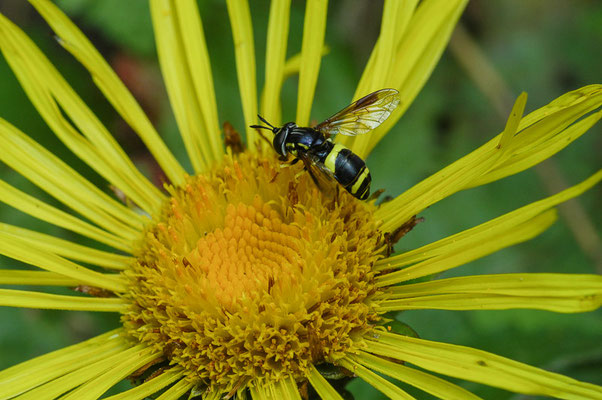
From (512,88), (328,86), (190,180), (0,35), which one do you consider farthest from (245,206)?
(512,88)

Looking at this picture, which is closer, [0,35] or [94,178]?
[0,35]

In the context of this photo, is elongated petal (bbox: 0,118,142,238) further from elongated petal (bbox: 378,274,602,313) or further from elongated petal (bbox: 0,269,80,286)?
elongated petal (bbox: 378,274,602,313)

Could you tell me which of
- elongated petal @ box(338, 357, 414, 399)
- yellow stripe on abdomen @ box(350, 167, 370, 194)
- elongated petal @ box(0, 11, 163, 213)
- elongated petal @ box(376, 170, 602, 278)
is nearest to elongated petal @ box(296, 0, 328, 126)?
yellow stripe on abdomen @ box(350, 167, 370, 194)

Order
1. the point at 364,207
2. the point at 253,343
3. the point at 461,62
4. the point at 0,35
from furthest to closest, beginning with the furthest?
the point at 461,62 < the point at 0,35 < the point at 364,207 < the point at 253,343

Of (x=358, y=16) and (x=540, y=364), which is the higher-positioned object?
(x=358, y=16)

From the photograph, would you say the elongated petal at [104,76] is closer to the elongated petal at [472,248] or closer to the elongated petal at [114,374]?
the elongated petal at [114,374]

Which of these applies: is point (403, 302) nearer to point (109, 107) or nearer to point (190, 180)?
point (190, 180)

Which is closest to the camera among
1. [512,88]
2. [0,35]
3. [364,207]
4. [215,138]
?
[364,207]
